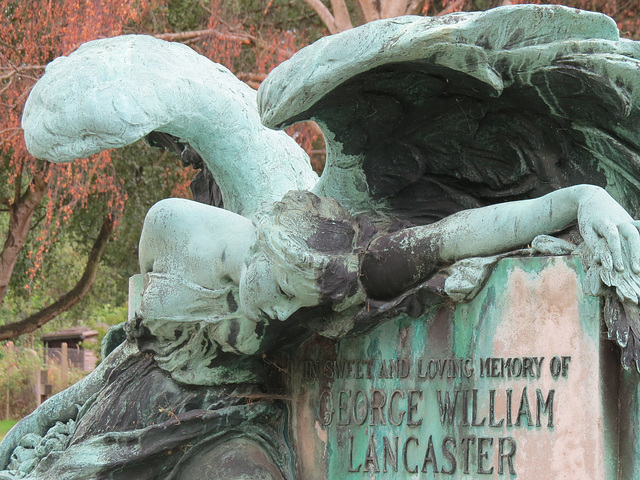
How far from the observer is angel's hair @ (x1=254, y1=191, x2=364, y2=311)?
2.89m

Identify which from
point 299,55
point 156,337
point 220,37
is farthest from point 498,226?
point 220,37

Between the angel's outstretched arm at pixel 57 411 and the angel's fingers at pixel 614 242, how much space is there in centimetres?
194

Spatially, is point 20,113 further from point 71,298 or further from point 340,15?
point 340,15

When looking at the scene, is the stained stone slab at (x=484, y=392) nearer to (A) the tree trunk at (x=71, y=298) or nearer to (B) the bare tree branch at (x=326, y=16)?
(B) the bare tree branch at (x=326, y=16)

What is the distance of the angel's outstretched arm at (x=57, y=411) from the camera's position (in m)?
3.69

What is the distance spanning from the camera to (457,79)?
2992mm

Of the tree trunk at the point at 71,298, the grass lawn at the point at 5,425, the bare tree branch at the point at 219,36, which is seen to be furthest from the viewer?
the grass lawn at the point at 5,425

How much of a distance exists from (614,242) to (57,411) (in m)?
2.25

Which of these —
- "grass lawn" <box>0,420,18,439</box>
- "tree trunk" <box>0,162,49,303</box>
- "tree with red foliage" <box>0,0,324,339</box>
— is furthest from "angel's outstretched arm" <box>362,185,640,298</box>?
"grass lawn" <box>0,420,18,439</box>

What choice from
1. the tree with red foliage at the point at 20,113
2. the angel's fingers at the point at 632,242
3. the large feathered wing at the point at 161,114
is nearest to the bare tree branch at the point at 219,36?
the tree with red foliage at the point at 20,113

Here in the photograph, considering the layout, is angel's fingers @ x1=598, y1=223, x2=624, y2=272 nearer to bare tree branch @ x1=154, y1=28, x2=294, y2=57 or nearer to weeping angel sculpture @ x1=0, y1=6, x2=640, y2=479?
weeping angel sculpture @ x1=0, y1=6, x2=640, y2=479

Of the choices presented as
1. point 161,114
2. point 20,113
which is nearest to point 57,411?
point 161,114

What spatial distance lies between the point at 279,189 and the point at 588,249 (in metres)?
1.56

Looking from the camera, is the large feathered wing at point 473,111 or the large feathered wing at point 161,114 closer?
the large feathered wing at point 473,111
